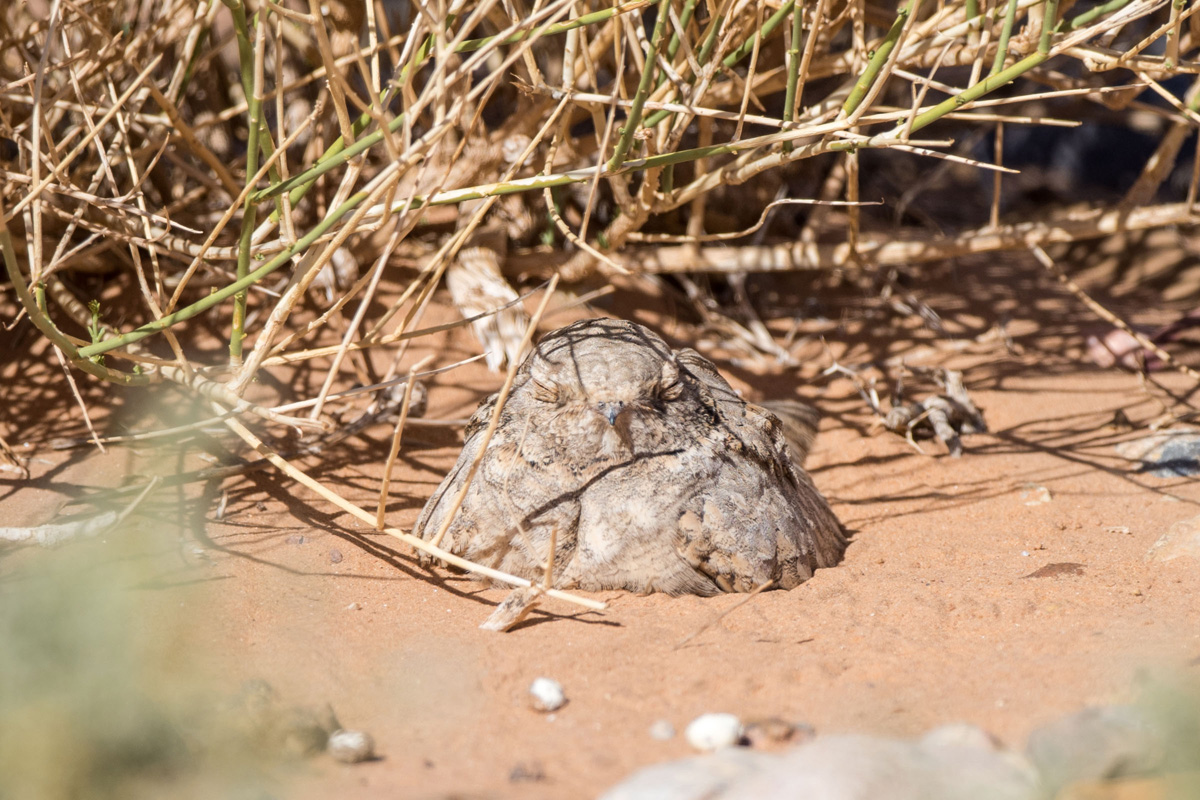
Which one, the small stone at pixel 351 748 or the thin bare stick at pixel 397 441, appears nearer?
the small stone at pixel 351 748

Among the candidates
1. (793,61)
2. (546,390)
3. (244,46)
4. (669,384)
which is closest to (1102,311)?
(793,61)

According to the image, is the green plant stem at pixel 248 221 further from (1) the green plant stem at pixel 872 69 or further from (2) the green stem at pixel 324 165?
(1) the green plant stem at pixel 872 69

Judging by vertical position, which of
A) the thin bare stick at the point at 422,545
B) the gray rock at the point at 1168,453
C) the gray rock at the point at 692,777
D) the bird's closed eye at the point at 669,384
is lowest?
the gray rock at the point at 1168,453

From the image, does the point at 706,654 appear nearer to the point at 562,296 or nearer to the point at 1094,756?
the point at 1094,756

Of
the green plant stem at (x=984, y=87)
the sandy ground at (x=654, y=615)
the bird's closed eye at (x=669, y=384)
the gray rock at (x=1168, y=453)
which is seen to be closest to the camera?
the sandy ground at (x=654, y=615)

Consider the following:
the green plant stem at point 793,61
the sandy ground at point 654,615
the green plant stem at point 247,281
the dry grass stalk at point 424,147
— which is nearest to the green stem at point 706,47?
the dry grass stalk at point 424,147

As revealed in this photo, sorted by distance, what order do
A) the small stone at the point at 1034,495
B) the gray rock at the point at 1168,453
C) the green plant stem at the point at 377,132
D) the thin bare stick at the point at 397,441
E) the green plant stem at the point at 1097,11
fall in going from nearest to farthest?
the thin bare stick at the point at 397,441, the green plant stem at the point at 377,132, the green plant stem at the point at 1097,11, the small stone at the point at 1034,495, the gray rock at the point at 1168,453

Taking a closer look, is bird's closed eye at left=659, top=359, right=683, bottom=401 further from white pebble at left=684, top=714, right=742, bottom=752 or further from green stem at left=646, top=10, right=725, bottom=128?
white pebble at left=684, top=714, right=742, bottom=752

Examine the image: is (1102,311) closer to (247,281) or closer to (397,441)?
(397,441)
